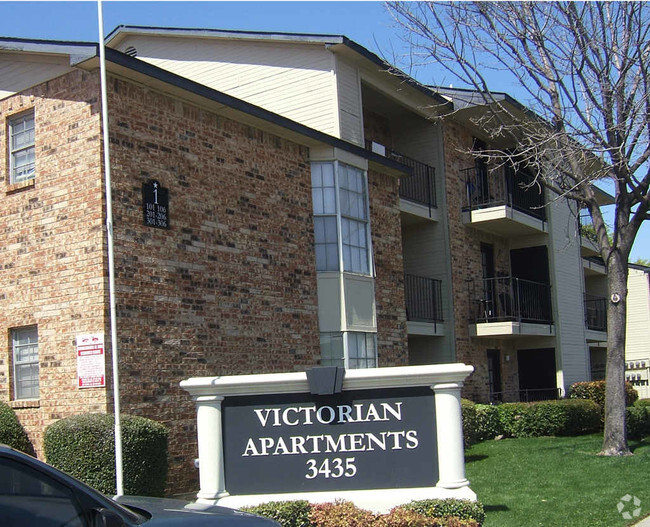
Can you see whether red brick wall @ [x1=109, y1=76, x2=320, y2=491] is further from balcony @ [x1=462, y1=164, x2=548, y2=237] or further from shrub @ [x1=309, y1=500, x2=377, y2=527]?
balcony @ [x1=462, y1=164, x2=548, y2=237]

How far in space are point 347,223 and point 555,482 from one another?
21.4 ft

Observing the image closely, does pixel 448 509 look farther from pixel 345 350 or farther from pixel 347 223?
pixel 347 223

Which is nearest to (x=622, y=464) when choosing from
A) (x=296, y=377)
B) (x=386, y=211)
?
(x=386, y=211)

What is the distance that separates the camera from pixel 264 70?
19188 mm

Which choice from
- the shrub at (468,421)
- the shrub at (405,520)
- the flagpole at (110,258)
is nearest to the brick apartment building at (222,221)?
the flagpole at (110,258)

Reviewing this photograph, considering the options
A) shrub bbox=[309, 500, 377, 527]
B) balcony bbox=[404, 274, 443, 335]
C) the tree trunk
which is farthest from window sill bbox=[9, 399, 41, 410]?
balcony bbox=[404, 274, 443, 335]

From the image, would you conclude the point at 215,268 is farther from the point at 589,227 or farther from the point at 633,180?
the point at 589,227

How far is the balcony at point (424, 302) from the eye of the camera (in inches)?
824

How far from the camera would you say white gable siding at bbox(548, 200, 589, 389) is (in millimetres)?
25781

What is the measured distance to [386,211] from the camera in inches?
717

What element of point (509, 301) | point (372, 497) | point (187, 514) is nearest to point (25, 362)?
point (372, 497)

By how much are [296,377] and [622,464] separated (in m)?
8.38

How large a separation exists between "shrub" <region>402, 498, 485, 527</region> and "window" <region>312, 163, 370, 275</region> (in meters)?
8.65

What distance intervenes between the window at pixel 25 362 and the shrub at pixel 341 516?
21.1 ft
